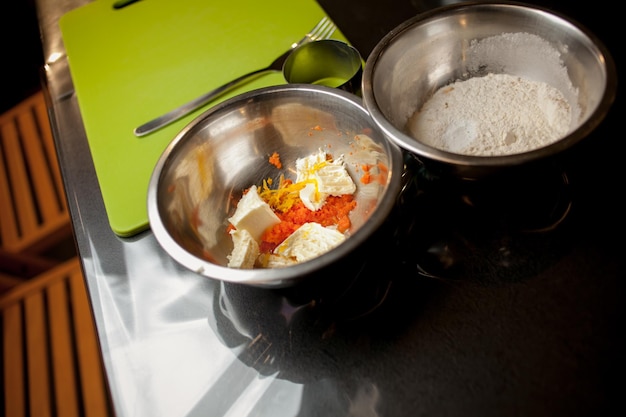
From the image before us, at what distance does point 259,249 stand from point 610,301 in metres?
0.56

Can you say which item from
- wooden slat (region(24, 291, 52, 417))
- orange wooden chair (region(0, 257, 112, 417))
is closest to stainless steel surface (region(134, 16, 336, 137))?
orange wooden chair (region(0, 257, 112, 417))

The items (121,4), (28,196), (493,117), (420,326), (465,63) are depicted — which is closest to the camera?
(420,326)

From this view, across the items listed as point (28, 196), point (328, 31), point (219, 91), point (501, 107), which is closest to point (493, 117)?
point (501, 107)

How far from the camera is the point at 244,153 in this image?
980 mm

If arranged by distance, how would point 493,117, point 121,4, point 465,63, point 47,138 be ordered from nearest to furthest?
point 493,117, point 465,63, point 121,4, point 47,138

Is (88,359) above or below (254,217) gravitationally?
below

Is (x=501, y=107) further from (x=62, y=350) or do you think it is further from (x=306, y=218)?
(x=62, y=350)

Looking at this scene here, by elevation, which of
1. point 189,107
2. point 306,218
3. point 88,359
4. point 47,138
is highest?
point 189,107

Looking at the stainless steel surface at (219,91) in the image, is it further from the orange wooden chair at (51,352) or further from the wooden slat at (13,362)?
the wooden slat at (13,362)

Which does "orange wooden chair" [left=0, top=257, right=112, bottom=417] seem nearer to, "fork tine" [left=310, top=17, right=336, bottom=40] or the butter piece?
the butter piece

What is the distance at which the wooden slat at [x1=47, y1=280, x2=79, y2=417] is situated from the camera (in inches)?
50.1

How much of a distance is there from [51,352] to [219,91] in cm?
86

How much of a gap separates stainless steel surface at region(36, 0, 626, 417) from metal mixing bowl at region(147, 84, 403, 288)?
0.33 feet

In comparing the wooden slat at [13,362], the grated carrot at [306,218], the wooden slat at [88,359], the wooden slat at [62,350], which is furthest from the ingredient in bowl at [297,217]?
the wooden slat at [13,362]
